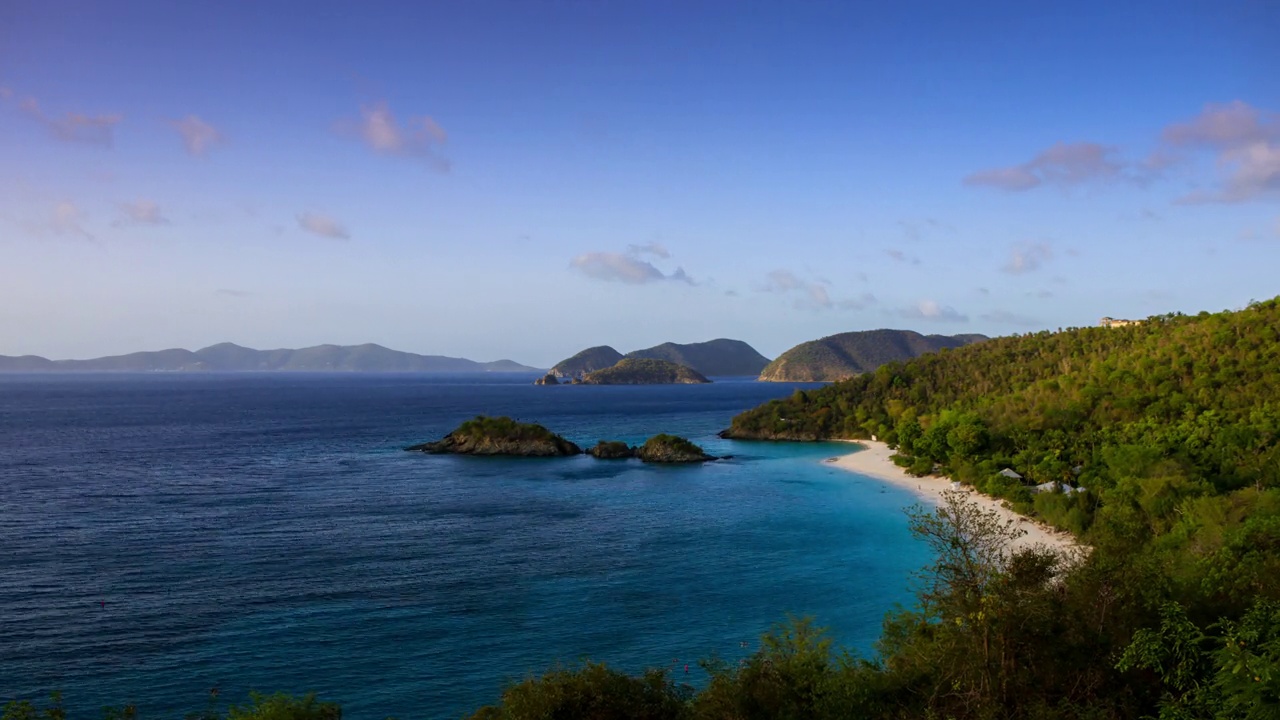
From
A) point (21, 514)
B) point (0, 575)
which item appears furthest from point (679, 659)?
point (21, 514)

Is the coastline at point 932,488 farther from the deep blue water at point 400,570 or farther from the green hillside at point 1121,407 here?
the deep blue water at point 400,570

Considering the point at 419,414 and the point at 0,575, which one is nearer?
the point at 0,575

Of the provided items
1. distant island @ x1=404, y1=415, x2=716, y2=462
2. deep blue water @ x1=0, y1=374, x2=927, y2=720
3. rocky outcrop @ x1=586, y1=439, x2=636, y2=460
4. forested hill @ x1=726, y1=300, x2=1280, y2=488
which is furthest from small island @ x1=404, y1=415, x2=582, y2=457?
forested hill @ x1=726, y1=300, x2=1280, y2=488

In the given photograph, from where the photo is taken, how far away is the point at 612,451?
9688cm

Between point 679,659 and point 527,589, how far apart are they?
39.4ft

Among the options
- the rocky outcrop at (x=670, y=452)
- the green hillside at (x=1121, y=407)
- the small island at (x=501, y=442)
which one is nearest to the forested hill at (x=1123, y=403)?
the green hillside at (x=1121, y=407)

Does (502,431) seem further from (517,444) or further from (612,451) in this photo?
(612,451)

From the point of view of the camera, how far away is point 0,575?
135 feet

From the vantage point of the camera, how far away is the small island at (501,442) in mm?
96938

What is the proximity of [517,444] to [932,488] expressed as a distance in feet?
167

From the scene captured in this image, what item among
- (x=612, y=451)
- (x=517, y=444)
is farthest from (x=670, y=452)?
(x=517, y=444)

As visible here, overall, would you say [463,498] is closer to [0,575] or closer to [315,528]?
[315,528]

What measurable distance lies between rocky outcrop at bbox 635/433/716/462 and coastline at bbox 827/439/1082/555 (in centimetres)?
1603

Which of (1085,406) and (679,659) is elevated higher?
(1085,406)
